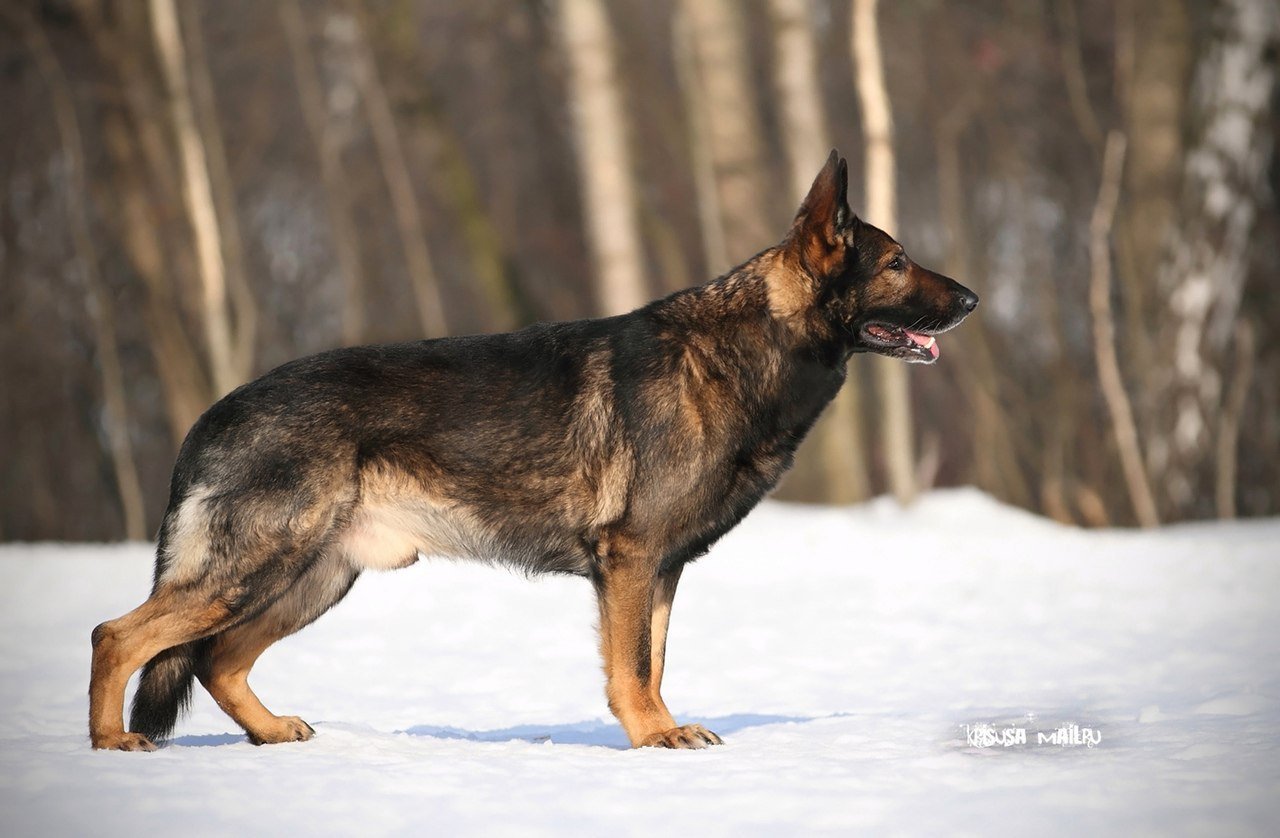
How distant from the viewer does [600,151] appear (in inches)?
586

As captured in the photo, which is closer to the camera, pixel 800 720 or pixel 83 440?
pixel 800 720

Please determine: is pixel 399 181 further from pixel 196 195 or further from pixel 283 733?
pixel 283 733

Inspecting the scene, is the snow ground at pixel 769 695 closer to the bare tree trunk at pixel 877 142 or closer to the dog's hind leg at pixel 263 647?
the dog's hind leg at pixel 263 647

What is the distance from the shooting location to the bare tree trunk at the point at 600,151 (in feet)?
48.5

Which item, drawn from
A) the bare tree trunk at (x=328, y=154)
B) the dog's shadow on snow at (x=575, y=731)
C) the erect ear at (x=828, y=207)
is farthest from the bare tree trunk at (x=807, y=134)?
the bare tree trunk at (x=328, y=154)

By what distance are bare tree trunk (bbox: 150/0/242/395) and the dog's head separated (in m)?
10.6

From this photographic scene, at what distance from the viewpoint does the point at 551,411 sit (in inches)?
225

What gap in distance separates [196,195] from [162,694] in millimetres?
10607

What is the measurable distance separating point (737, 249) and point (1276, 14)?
7.13 meters

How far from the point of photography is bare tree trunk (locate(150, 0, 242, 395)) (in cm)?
1516

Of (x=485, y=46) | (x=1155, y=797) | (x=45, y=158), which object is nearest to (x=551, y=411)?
(x=1155, y=797)

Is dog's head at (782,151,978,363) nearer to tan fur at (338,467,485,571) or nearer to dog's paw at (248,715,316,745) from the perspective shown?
tan fur at (338,467,485,571)

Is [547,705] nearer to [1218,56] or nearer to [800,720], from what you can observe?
[800,720]

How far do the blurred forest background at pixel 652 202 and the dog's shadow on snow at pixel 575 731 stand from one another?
7.67 meters
